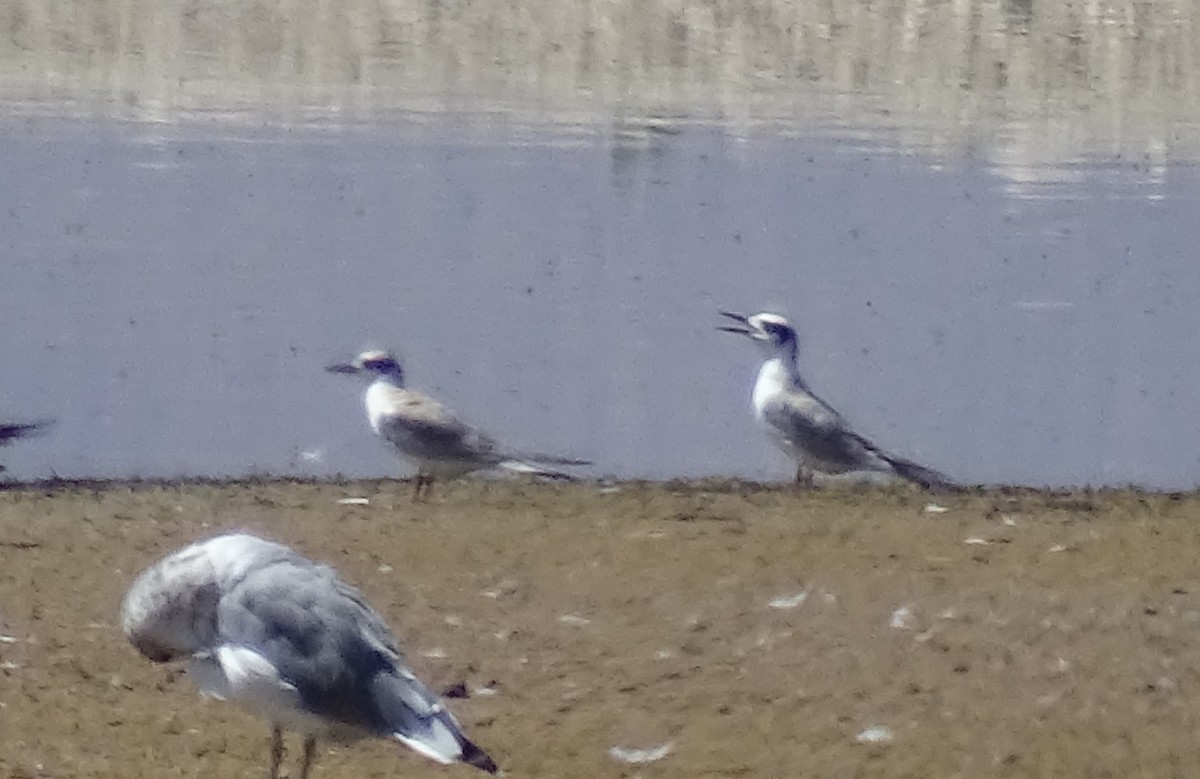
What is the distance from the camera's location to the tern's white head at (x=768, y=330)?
673 centimetres

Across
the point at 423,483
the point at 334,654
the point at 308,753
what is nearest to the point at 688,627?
the point at 308,753

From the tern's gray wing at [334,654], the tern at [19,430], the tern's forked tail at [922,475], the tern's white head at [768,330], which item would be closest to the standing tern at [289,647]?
the tern's gray wing at [334,654]

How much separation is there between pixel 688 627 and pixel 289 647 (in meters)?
1.50

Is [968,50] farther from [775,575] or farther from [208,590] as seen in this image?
[208,590]

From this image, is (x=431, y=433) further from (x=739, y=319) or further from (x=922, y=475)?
(x=922, y=475)

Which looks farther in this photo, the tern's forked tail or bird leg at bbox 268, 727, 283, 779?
the tern's forked tail

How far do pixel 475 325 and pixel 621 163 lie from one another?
2.40ft

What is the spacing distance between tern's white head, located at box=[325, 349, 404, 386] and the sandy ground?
401 mm

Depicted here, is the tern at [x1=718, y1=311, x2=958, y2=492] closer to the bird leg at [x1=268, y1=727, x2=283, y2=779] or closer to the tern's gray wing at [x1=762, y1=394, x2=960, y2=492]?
the tern's gray wing at [x1=762, y1=394, x2=960, y2=492]

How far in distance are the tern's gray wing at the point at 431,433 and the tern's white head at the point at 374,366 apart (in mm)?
104

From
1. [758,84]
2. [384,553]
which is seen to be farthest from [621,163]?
[384,553]

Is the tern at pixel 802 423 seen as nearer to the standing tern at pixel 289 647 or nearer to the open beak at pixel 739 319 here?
the open beak at pixel 739 319

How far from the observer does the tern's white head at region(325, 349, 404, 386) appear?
6.72 m

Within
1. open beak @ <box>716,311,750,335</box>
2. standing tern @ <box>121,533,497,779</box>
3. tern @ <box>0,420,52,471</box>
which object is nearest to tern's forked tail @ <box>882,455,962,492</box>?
open beak @ <box>716,311,750,335</box>
